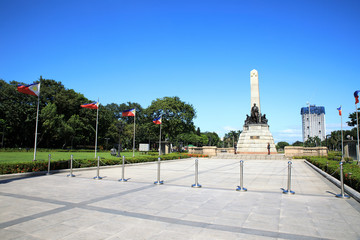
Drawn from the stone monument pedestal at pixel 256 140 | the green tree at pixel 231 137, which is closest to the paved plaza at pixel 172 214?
the stone monument pedestal at pixel 256 140

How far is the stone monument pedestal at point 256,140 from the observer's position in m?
34.0

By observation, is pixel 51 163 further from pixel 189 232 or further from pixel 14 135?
pixel 14 135

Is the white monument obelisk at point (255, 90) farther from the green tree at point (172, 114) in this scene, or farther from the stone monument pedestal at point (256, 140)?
the green tree at point (172, 114)

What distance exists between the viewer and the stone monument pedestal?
34.0m

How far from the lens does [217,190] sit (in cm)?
869

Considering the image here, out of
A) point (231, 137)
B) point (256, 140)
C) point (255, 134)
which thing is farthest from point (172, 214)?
point (231, 137)

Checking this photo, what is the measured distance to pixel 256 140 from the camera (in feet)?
113

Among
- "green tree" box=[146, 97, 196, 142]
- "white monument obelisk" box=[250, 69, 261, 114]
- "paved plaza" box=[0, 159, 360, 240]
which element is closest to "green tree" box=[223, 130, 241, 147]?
"green tree" box=[146, 97, 196, 142]

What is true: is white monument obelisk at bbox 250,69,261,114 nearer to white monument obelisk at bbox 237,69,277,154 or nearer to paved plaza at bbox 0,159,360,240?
white monument obelisk at bbox 237,69,277,154

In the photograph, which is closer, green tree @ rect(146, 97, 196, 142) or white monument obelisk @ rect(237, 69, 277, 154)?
white monument obelisk @ rect(237, 69, 277, 154)

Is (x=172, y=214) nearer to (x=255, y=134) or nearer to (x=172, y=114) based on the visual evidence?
(x=255, y=134)

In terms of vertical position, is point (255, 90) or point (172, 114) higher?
point (255, 90)

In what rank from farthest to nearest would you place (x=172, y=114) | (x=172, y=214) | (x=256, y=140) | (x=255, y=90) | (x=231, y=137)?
(x=231, y=137)
(x=172, y=114)
(x=255, y=90)
(x=256, y=140)
(x=172, y=214)

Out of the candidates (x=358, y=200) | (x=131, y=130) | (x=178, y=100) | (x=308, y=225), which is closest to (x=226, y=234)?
(x=308, y=225)
